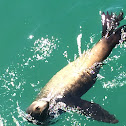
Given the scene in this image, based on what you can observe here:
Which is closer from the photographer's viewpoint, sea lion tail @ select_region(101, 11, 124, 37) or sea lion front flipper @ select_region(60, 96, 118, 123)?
sea lion front flipper @ select_region(60, 96, 118, 123)

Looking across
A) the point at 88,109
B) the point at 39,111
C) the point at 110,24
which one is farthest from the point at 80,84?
the point at 110,24

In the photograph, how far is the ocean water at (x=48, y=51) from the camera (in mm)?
6934

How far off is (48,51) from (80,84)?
1.68m

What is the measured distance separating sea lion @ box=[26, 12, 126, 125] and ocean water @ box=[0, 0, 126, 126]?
427 mm

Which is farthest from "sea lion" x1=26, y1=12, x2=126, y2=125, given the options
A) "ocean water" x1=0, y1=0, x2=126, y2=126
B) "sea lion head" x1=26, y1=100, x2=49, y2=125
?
"ocean water" x1=0, y1=0, x2=126, y2=126

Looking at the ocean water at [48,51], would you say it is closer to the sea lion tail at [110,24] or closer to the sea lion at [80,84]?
the sea lion at [80,84]

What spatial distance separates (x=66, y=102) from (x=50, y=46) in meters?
2.10

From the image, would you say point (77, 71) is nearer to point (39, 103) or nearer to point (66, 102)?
point (66, 102)

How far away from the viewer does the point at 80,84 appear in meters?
6.50

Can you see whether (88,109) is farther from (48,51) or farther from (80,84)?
(48,51)

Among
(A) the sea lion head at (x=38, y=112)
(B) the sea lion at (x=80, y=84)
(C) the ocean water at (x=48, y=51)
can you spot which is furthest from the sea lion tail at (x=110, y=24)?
(A) the sea lion head at (x=38, y=112)

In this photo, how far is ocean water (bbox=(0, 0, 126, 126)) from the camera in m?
6.93

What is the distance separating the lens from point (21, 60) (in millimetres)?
7758

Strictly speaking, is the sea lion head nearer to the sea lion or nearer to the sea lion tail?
the sea lion
